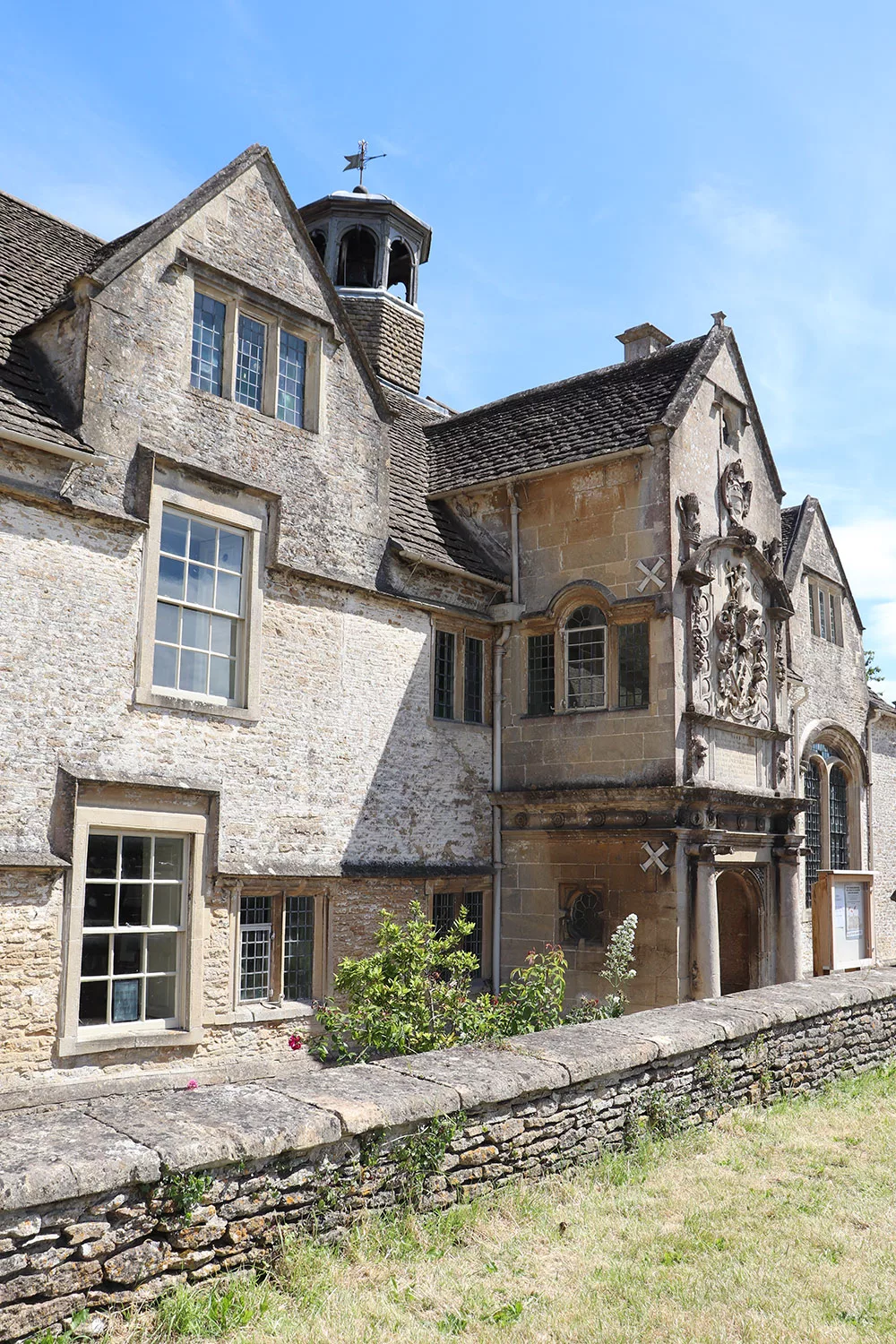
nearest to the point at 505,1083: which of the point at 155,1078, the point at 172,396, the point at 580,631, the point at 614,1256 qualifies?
the point at 614,1256

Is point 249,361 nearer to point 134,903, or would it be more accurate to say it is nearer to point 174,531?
point 174,531

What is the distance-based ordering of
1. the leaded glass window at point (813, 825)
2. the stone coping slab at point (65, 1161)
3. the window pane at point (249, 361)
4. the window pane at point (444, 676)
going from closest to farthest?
the stone coping slab at point (65, 1161), the window pane at point (249, 361), the window pane at point (444, 676), the leaded glass window at point (813, 825)

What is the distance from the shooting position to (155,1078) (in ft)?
34.8

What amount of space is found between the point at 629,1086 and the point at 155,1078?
4.92 metres

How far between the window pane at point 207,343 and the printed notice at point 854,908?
42.5ft

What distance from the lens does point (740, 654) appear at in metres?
16.3

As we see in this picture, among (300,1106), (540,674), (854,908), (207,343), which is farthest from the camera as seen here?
(854,908)

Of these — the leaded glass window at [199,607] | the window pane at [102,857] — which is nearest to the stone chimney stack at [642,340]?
the leaded glass window at [199,607]

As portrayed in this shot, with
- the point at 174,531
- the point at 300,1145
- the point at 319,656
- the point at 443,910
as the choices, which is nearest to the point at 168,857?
the point at 319,656

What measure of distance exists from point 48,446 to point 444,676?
22.1 ft

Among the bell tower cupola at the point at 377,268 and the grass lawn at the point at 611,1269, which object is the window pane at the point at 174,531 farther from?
the bell tower cupola at the point at 377,268

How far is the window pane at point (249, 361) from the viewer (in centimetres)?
1294

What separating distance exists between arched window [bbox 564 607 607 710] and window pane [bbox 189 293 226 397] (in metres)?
6.14

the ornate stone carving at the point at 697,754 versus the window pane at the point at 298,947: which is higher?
the ornate stone carving at the point at 697,754
